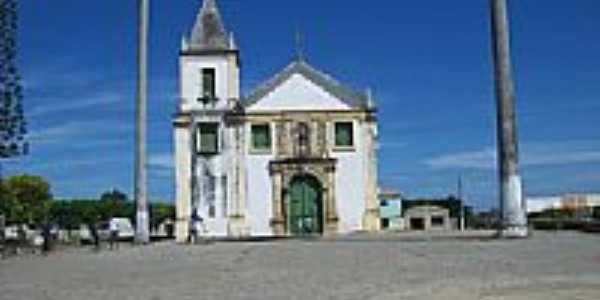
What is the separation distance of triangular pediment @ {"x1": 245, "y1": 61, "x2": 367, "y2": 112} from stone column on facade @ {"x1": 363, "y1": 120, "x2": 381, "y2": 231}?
1.51 meters

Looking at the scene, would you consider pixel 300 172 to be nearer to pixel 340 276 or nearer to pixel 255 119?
pixel 255 119

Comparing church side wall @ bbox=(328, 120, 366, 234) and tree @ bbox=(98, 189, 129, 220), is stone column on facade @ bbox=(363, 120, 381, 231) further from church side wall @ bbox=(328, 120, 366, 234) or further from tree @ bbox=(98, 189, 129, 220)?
tree @ bbox=(98, 189, 129, 220)

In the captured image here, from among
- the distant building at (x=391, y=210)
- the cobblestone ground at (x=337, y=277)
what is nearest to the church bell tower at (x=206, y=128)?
the distant building at (x=391, y=210)

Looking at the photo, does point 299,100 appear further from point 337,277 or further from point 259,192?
point 337,277

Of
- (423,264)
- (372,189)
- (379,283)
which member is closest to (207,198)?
(372,189)

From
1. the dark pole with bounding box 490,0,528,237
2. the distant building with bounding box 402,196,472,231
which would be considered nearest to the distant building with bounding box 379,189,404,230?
the distant building with bounding box 402,196,472,231

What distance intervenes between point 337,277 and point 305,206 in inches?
1510

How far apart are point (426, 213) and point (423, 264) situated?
4642cm

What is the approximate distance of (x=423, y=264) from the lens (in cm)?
1819

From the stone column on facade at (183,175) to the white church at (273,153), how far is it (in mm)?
54

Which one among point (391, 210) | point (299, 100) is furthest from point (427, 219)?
point (299, 100)

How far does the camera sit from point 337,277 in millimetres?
15445

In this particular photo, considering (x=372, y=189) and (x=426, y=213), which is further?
(x=426, y=213)

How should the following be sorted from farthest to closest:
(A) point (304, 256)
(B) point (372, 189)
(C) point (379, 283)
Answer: (B) point (372, 189) → (A) point (304, 256) → (C) point (379, 283)
